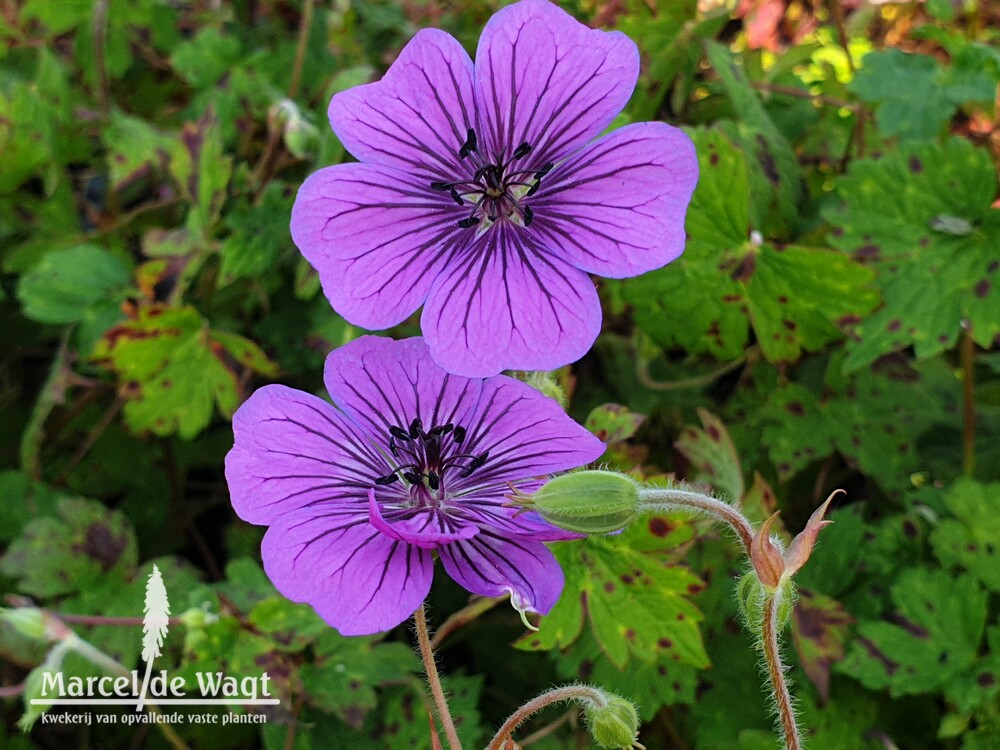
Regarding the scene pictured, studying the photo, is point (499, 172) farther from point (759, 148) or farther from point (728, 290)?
point (759, 148)

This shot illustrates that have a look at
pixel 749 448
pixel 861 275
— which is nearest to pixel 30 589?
pixel 749 448

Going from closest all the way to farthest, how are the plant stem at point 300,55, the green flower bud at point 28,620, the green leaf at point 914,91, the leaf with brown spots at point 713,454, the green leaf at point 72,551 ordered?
the green flower bud at point 28,620
the leaf with brown spots at point 713,454
the green leaf at point 72,551
the green leaf at point 914,91
the plant stem at point 300,55

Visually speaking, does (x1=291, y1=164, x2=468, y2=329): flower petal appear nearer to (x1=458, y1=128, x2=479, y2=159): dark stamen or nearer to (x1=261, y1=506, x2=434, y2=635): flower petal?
(x1=458, y1=128, x2=479, y2=159): dark stamen

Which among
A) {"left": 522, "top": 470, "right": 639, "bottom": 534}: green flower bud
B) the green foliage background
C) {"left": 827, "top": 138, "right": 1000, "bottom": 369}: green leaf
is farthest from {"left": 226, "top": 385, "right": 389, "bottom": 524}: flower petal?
{"left": 827, "top": 138, "right": 1000, "bottom": 369}: green leaf

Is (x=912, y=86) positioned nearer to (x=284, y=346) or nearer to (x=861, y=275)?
(x=861, y=275)

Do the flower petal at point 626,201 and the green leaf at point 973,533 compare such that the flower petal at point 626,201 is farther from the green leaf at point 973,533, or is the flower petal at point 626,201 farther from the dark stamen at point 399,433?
the green leaf at point 973,533

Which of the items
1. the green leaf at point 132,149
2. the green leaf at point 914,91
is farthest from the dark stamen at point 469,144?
the green leaf at point 132,149

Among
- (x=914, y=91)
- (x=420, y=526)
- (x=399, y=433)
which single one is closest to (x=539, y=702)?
(x=420, y=526)
